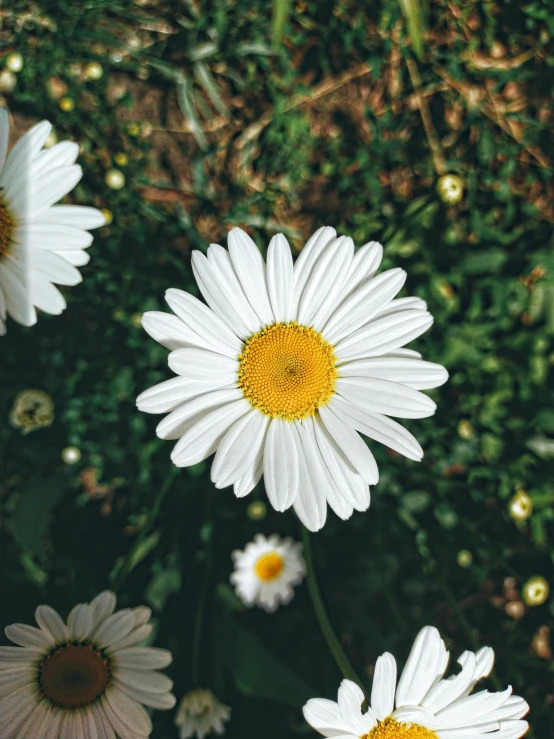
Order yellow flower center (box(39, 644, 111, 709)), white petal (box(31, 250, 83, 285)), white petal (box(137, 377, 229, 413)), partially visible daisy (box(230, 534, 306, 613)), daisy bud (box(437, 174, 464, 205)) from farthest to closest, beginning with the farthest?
1. partially visible daisy (box(230, 534, 306, 613))
2. daisy bud (box(437, 174, 464, 205))
3. yellow flower center (box(39, 644, 111, 709))
4. white petal (box(31, 250, 83, 285))
5. white petal (box(137, 377, 229, 413))

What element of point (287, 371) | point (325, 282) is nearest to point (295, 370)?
point (287, 371)

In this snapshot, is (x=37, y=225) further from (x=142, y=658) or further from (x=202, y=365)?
(x=142, y=658)

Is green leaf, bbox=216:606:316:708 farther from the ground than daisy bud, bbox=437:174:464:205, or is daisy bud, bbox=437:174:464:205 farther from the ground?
daisy bud, bbox=437:174:464:205

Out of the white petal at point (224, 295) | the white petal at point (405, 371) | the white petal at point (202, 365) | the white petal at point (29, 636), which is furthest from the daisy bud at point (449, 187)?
the white petal at point (29, 636)

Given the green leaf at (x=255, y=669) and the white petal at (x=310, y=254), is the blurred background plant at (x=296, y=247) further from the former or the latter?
the white petal at (x=310, y=254)

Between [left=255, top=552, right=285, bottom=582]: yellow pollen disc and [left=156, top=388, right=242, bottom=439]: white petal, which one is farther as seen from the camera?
[left=255, top=552, right=285, bottom=582]: yellow pollen disc

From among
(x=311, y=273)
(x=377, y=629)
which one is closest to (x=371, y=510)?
(x=377, y=629)

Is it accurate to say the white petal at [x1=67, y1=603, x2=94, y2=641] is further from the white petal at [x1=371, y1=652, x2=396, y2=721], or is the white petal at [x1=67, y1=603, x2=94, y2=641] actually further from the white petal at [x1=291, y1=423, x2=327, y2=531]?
the white petal at [x1=371, y1=652, x2=396, y2=721]

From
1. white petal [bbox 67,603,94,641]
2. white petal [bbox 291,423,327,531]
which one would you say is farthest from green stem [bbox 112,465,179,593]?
white petal [bbox 291,423,327,531]
